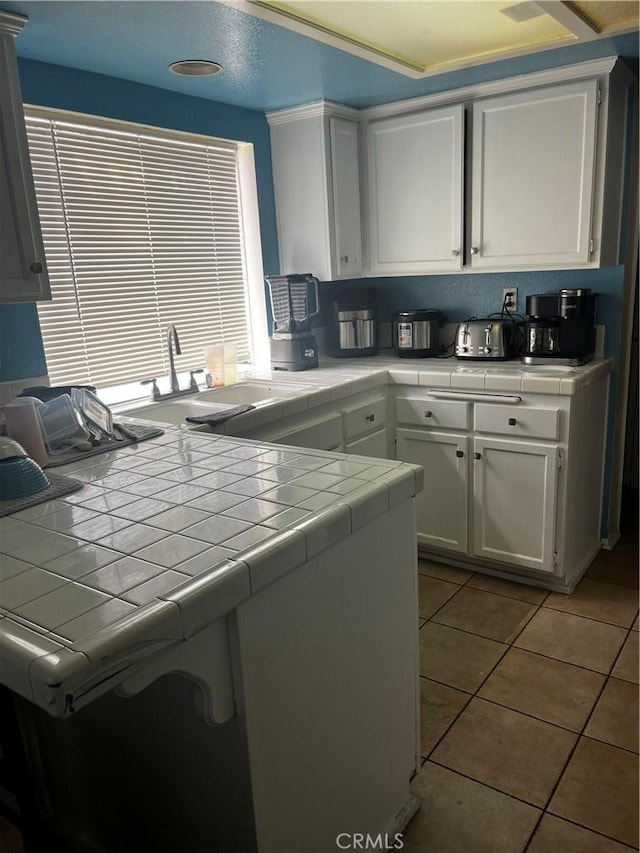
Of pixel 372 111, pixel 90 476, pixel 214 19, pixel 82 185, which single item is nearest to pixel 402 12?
pixel 214 19

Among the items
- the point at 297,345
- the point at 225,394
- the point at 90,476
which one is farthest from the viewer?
the point at 297,345

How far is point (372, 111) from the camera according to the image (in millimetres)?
3145

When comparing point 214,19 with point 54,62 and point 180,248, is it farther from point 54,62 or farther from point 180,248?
point 180,248

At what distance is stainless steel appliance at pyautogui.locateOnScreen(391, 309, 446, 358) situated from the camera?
326cm

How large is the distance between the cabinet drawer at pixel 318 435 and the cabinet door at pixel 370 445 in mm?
93

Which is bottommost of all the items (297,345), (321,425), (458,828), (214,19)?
(458,828)

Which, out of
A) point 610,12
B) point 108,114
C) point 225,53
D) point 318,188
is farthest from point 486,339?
point 108,114

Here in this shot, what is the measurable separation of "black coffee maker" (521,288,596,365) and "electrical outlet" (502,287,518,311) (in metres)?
0.30

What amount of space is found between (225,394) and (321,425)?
1.67ft

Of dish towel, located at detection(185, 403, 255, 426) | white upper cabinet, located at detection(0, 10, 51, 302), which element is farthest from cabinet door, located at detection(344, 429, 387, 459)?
white upper cabinet, located at detection(0, 10, 51, 302)

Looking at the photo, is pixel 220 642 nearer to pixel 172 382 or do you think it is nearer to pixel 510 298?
pixel 172 382

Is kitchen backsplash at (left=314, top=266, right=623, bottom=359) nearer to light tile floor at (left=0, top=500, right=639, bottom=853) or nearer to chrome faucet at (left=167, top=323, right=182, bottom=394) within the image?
chrome faucet at (left=167, top=323, right=182, bottom=394)

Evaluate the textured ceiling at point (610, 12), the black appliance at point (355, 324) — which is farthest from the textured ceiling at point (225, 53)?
the black appliance at point (355, 324)

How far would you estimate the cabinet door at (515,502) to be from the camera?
270 cm
